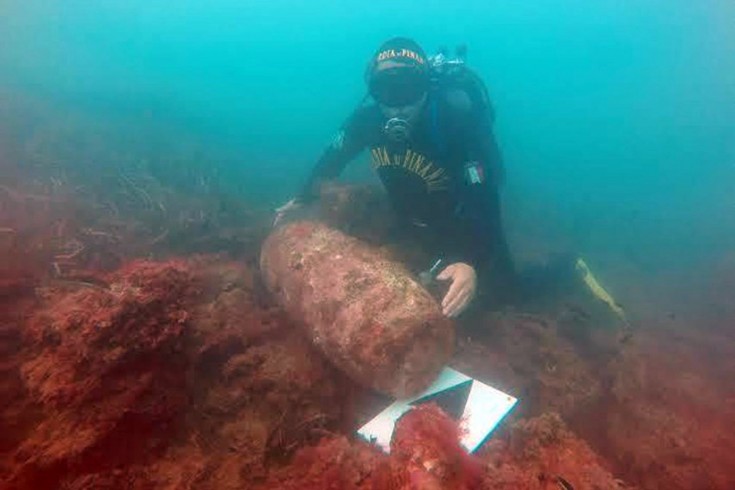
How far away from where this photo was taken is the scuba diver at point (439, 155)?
5570mm

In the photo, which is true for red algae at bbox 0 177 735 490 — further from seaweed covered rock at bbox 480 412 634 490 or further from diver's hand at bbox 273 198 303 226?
diver's hand at bbox 273 198 303 226

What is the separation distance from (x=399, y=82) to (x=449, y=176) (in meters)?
1.46

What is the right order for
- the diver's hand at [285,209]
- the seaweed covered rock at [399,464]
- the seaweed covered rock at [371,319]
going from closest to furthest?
the seaweed covered rock at [399,464]
the seaweed covered rock at [371,319]
the diver's hand at [285,209]

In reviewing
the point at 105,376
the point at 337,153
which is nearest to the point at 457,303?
the point at 105,376

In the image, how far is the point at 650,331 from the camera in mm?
8656

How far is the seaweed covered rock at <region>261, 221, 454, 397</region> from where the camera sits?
12.1 feet

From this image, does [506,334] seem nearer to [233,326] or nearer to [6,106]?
[233,326]

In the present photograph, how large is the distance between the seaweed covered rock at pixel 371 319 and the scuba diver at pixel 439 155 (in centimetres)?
100

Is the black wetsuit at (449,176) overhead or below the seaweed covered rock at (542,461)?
overhead

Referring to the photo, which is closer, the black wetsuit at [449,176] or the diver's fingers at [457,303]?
the diver's fingers at [457,303]

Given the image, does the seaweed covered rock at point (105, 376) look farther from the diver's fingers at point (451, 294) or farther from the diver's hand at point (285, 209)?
the diver's hand at point (285, 209)

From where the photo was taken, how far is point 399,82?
5559mm

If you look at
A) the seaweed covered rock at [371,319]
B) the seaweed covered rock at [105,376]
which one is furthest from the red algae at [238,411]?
the seaweed covered rock at [371,319]

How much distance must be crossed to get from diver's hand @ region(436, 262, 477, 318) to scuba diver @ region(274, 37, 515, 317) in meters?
0.02
